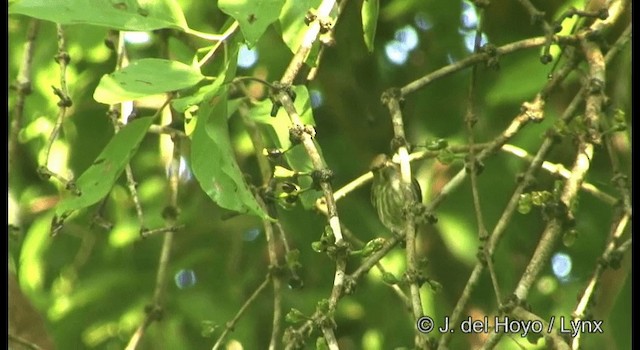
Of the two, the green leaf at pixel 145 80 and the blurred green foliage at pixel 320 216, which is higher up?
the green leaf at pixel 145 80

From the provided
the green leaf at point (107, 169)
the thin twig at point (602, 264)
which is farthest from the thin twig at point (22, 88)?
the thin twig at point (602, 264)

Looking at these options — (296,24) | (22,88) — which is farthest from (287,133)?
(22,88)

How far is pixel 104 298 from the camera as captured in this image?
4.31 ft

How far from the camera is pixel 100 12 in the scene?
2.76 ft

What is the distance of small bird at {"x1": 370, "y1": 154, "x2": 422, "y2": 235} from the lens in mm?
948

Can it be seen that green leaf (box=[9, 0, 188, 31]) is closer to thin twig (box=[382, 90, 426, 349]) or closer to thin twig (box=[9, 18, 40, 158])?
Result: thin twig (box=[382, 90, 426, 349])

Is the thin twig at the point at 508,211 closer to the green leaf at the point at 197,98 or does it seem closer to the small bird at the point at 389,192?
the small bird at the point at 389,192

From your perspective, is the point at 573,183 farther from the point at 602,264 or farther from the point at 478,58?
the point at 478,58

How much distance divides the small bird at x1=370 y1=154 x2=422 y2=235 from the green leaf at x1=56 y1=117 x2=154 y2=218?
0.22 metres

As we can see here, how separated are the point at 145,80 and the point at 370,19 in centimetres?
29

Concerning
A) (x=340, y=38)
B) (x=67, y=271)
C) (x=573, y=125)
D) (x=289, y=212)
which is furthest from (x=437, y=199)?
(x=67, y=271)

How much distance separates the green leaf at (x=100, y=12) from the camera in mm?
832

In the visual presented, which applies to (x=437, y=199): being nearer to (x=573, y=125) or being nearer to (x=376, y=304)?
(x=573, y=125)

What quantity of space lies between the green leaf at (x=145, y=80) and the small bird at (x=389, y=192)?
0.71ft
